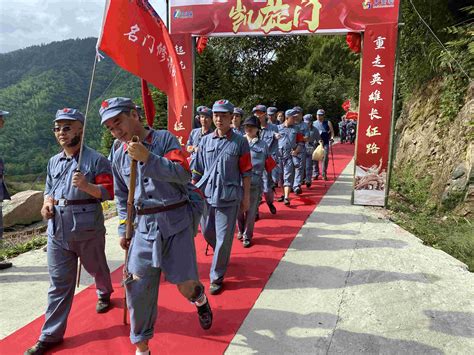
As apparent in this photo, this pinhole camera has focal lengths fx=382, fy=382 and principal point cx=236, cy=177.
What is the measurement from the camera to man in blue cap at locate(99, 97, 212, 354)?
2.48 metres

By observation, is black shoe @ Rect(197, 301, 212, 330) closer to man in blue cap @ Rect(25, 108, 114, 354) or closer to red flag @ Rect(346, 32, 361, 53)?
man in blue cap @ Rect(25, 108, 114, 354)

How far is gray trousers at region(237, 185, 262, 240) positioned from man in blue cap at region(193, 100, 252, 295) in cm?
93

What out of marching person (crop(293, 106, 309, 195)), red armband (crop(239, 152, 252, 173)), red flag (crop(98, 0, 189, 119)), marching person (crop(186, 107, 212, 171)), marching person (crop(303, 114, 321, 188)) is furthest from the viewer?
marching person (crop(303, 114, 321, 188))

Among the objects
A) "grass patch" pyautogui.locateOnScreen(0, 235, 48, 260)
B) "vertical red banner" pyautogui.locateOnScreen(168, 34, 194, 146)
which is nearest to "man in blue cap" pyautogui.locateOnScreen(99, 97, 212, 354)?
"grass patch" pyautogui.locateOnScreen(0, 235, 48, 260)

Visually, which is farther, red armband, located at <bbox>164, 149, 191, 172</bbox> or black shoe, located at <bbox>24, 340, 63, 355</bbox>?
black shoe, located at <bbox>24, 340, 63, 355</bbox>

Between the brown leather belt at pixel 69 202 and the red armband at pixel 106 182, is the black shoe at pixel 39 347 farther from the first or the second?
the red armband at pixel 106 182

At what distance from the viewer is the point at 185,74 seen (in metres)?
7.88

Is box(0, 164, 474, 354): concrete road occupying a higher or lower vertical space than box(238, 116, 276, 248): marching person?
lower

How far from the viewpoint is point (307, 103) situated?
1045 inches

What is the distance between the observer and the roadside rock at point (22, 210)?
9.78m

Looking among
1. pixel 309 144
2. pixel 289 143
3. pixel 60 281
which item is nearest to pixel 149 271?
pixel 60 281

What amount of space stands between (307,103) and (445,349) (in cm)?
2476

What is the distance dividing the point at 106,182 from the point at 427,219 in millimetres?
5717

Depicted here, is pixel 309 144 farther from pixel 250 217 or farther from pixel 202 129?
pixel 250 217
